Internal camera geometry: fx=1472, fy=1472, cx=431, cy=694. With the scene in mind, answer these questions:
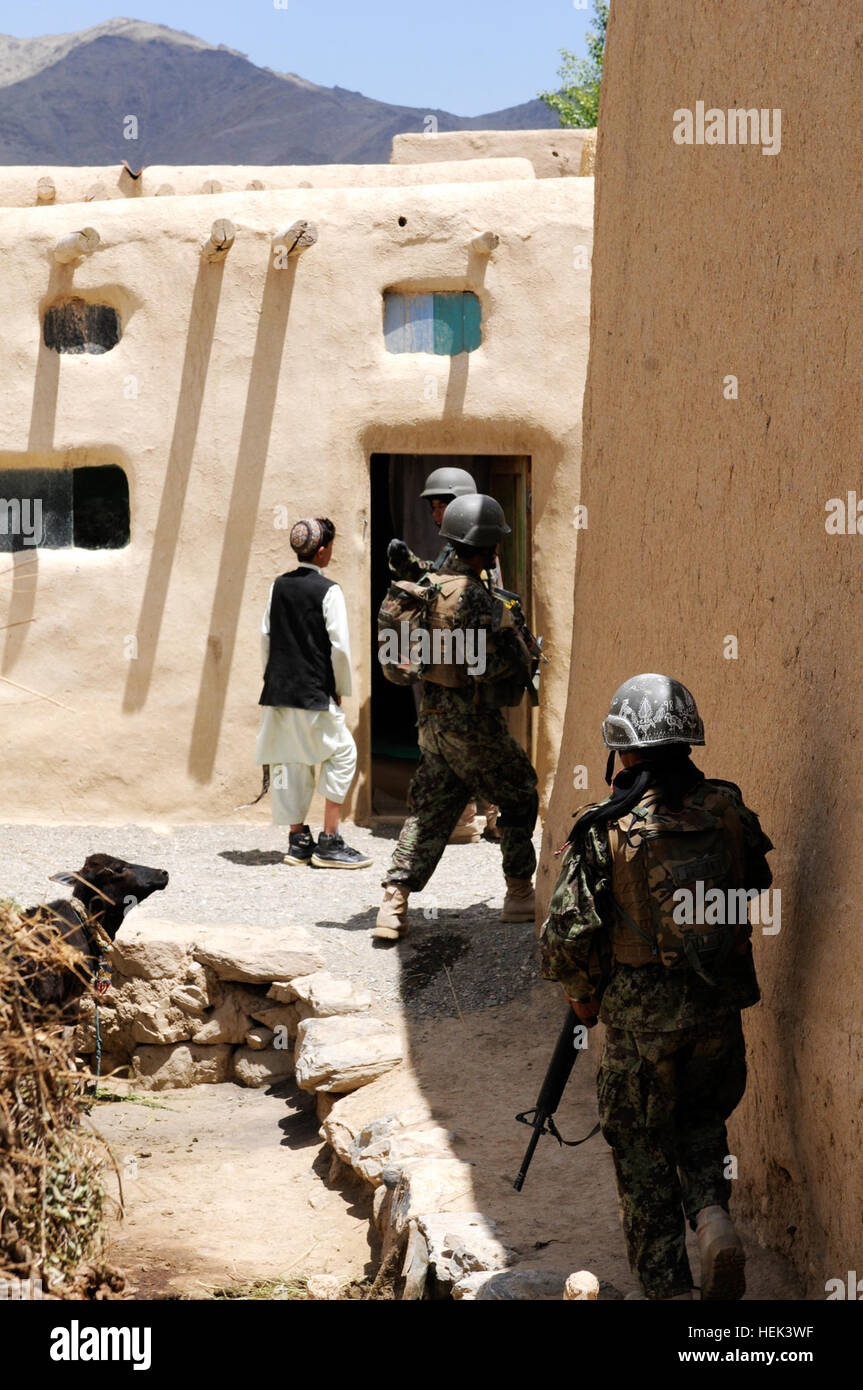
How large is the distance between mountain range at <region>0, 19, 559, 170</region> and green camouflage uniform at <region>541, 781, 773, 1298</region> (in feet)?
176

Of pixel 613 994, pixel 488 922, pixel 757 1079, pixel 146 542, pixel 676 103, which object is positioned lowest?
pixel 488 922

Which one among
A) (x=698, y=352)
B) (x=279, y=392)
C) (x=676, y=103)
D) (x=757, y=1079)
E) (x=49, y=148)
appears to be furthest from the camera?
(x=49, y=148)

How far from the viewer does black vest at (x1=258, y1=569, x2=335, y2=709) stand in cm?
812

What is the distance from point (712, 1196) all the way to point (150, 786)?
651 centimetres

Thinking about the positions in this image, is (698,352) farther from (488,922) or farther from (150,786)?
(150,786)

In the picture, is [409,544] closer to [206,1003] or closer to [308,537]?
[308,537]

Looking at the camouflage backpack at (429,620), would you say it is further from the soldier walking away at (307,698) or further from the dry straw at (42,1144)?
the dry straw at (42,1144)

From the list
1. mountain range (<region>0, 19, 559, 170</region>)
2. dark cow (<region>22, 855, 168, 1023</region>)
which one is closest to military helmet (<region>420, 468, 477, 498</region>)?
dark cow (<region>22, 855, 168, 1023</region>)

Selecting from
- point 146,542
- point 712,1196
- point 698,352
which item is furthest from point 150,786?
point 712,1196

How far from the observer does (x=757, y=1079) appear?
3.82 m

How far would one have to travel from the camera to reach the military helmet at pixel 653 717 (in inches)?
136

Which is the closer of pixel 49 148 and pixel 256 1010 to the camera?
pixel 256 1010
